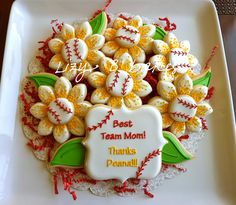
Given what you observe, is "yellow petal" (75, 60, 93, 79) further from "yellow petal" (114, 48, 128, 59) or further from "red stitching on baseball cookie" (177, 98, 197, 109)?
"red stitching on baseball cookie" (177, 98, 197, 109)

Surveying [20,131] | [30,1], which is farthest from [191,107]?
[30,1]

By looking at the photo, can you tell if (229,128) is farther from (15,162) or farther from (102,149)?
(15,162)

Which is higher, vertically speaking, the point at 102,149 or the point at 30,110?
the point at 30,110

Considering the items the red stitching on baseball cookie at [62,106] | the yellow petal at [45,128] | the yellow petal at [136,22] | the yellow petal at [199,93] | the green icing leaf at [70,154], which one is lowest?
the green icing leaf at [70,154]

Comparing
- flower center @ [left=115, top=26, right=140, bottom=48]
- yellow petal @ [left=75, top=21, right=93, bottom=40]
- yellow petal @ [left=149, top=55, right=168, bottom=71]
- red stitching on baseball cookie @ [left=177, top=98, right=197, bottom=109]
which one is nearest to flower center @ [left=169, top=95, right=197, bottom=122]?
red stitching on baseball cookie @ [left=177, top=98, right=197, bottom=109]

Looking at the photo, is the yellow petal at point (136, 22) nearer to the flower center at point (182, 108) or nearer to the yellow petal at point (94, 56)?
the yellow petal at point (94, 56)

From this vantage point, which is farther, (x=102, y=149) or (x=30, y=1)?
Result: (x=30, y=1)


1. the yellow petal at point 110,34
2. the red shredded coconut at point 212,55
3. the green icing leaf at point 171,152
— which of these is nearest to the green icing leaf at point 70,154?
the green icing leaf at point 171,152

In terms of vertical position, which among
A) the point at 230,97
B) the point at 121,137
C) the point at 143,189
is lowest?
the point at 143,189
